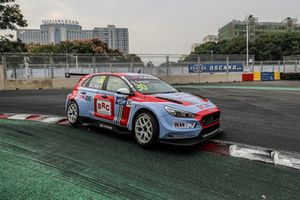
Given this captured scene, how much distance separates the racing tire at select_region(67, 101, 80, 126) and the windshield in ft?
5.70

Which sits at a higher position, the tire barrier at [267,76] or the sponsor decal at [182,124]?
the tire barrier at [267,76]

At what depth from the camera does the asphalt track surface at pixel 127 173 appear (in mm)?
3504

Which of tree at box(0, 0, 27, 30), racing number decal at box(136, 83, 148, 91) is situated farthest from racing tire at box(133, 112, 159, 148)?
tree at box(0, 0, 27, 30)

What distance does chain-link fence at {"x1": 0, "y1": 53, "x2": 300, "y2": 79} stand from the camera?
20.8 m

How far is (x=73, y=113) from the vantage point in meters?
7.17

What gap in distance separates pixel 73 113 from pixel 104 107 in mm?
1327

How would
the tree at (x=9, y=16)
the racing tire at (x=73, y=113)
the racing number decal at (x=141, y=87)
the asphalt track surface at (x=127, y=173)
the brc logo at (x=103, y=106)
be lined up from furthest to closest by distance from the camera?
the tree at (x=9, y=16), the racing tire at (x=73, y=113), the brc logo at (x=103, y=106), the racing number decal at (x=141, y=87), the asphalt track surface at (x=127, y=173)

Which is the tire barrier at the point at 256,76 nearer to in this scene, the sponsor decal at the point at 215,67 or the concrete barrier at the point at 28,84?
the sponsor decal at the point at 215,67

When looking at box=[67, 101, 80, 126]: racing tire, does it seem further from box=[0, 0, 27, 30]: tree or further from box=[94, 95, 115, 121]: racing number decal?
box=[0, 0, 27, 30]: tree

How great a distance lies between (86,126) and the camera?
7.26 metres

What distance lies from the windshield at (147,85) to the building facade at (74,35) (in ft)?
381

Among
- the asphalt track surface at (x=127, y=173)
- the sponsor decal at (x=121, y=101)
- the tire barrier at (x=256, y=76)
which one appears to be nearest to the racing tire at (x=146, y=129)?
the asphalt track surface at (x=127, y=173)

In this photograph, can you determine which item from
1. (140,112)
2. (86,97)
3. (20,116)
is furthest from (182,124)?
(20,116)

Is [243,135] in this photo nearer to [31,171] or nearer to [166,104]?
[166,104]
